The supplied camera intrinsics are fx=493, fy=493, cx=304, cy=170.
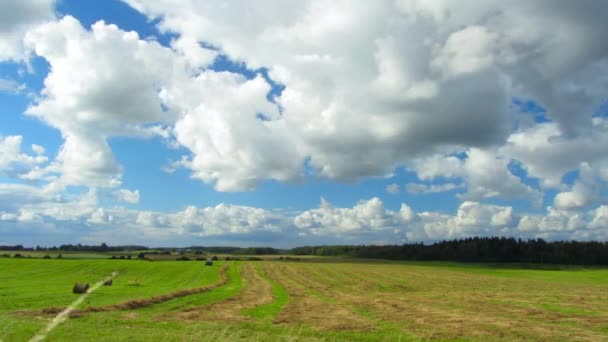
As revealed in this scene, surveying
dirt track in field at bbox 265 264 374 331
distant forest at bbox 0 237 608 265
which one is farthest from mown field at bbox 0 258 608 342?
distant forest at bbox 0 237 608 265

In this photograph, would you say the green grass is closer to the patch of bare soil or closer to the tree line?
the patch of bare soil

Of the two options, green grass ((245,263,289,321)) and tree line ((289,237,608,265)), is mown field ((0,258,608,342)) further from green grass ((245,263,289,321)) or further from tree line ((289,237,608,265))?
tree line ((289,237,608,265))

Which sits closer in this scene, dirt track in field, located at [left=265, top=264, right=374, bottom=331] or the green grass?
dirt track in field, located at [left=265, top=264, right=374, bottom=331]

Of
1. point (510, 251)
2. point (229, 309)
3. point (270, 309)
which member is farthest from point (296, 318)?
point (510, 251)

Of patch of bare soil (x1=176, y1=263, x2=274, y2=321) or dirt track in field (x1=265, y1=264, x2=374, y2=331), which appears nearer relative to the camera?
dirt track in field (x1=265, y1=264, x2=374, y2=331)

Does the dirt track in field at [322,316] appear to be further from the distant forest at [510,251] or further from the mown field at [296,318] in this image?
the distant forest at [510,251]

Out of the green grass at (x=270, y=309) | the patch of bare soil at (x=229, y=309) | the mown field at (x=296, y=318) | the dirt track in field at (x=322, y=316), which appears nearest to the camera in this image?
the mown field at (x=296, y=318)

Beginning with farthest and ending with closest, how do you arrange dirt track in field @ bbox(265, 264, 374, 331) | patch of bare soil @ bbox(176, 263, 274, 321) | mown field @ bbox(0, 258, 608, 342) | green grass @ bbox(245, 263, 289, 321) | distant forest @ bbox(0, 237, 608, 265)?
1. distant forest @ bbox(0, 237, 608, 265)
2. green grass @ bbox(245, 263, 289, 321)
3. patch of bare soil @ bbox(176, 263, 274, 321)
4. dirt track in field @ bbox(265, 264, 374, 331)
5. mown field @ bbox(0, 258, 608, 342)

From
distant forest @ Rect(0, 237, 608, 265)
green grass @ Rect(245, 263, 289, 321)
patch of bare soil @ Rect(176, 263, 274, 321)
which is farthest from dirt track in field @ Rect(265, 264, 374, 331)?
distant forest @ Rect(0, 237, 608, 265)

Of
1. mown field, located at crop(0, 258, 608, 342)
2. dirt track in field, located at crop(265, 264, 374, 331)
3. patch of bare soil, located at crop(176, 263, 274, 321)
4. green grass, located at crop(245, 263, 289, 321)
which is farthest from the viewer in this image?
green grass, located at crop(245, 263, 289, 321)

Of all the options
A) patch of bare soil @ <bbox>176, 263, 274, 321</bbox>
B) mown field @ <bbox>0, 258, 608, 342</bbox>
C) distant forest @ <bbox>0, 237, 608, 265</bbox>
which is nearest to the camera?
mown field @ <bbox>0, 258, 608, 342</bbox>

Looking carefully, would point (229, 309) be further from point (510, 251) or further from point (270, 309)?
point (510, 251)

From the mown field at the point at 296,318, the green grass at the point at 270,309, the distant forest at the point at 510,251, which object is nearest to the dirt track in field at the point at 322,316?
the mown field at the point at 296,318

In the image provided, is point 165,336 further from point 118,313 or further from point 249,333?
point 118,313
